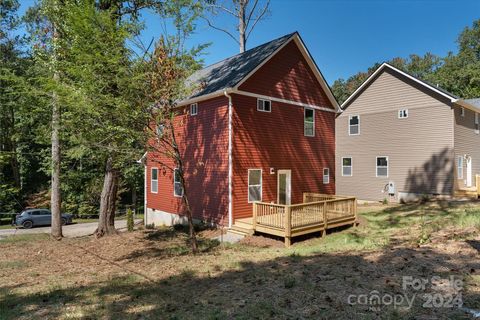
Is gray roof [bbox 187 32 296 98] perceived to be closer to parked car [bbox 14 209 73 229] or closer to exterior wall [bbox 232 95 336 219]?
exterior wall [bbox 232 95 336 219]

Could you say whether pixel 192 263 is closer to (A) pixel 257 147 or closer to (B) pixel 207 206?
(B) pixel 207 206

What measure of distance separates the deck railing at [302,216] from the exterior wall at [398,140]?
8705mm

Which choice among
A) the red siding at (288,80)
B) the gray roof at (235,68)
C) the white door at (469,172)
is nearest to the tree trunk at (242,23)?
the gray roof at (235,68)

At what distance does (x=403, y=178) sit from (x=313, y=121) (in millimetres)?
8236

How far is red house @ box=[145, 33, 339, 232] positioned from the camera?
44.2 feet

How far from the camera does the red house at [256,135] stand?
1348 centimetres

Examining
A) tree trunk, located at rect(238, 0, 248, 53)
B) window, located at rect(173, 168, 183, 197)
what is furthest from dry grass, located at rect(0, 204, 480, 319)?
tree trunk, located at rect(238, 0, 248, 53)

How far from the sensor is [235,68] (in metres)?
15.2

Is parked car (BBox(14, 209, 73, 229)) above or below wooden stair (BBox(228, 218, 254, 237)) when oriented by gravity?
below

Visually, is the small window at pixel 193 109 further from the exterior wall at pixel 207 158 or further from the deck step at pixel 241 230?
the deck step at pixel 241 230

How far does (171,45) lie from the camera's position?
9.69 metres

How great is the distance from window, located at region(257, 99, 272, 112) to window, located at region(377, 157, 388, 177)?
11086mm

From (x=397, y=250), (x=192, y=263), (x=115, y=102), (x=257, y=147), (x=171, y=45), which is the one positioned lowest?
(x=192, y=263)

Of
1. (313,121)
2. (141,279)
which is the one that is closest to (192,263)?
(141,279)
